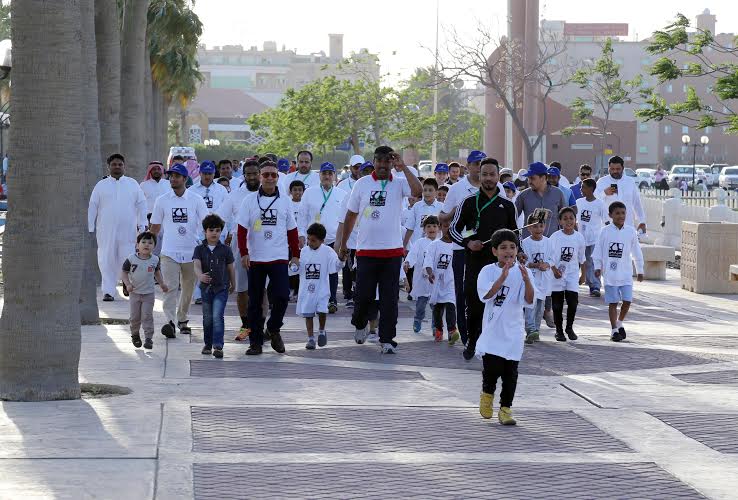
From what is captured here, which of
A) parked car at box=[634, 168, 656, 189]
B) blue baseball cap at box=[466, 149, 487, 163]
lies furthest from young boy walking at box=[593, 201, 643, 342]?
parked car at box=[634, 168, 656, 189]

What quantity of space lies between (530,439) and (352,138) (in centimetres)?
5661

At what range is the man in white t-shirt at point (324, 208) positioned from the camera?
697 inches

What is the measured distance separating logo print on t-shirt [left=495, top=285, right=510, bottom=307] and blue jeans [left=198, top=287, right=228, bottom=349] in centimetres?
375

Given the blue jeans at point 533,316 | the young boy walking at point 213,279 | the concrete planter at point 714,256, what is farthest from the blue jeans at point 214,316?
the concrete planter at point 714,256

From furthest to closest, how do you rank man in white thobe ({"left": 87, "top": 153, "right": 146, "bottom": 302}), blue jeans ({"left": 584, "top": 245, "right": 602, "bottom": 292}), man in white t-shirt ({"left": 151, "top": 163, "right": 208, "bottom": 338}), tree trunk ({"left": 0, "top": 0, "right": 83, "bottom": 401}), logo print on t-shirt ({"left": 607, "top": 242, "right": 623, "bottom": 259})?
blue jeans ({"left": 584, "top": 245, "right": 602, "bottom": 292}) < man in white thobe ({"left": 87, "top": 153, "right": 146, "bottom": 302}) < logo print on t-shirt ({"left": 607, "top": 242, "right": 623, "bottom": 259}) < man in white t-shirt ({"left": 151, "top": 163, "right": 208, "bottom": 338}) < tree trunk ({"left": 0, "top": 0, "right": 83, "bottom": 401})

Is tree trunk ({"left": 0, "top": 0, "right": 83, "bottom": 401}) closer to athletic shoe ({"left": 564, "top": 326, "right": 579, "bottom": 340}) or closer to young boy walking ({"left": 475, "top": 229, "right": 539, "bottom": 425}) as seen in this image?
young boy walking ({"left": 475, "top": 229, "right": 539, "bottom": 425})

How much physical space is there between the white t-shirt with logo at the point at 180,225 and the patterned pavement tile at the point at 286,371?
2.36m

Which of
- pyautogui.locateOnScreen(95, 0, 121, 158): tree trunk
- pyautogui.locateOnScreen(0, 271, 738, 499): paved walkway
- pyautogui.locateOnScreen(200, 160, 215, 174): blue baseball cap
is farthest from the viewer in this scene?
pyautogui.locateOnScreen(95, 0, 121, 158): tree trunk

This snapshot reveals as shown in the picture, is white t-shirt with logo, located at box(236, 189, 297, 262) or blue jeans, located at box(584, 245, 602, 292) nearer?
white t-shirt with logo, located at box(236, 189, 297, 262)

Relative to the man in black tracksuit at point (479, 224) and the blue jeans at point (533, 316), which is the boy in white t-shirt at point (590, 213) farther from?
the man in black tracksuit at point (479, 224)

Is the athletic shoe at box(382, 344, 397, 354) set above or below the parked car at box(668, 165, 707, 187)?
below

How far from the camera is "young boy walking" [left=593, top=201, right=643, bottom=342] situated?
1479 cm

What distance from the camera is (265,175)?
1300 cm

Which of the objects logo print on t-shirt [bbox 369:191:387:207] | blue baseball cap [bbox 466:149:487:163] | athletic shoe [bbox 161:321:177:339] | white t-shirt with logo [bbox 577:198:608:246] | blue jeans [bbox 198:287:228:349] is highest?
blue baseball cap [bbox 466:149:487:163]
